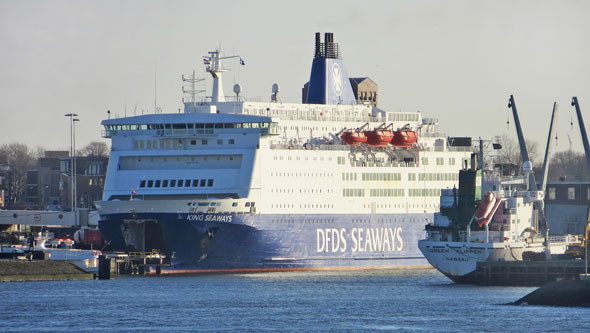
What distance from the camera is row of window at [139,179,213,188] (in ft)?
252

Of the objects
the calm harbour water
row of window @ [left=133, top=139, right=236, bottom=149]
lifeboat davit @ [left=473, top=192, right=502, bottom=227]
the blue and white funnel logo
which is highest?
the blue and white funnel logo

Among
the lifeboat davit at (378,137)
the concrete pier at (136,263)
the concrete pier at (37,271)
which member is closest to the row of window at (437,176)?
the lifeboat davit at (378,137)

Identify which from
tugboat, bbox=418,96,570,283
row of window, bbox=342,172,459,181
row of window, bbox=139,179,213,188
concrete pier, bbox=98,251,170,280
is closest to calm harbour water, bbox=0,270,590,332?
tugboat, bbox=418,96,570,283

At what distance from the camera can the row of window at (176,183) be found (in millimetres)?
76688

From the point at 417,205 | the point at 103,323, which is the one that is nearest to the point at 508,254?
the point at 417,205

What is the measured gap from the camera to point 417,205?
86.8 meters

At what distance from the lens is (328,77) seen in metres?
89.1

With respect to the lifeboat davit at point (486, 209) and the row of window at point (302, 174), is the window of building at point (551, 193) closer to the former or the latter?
the row of window at point (302, 174)

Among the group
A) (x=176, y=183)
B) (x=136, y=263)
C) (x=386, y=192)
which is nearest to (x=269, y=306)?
(x=136, y=263)

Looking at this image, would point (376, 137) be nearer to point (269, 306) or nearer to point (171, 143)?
point (171, 143)

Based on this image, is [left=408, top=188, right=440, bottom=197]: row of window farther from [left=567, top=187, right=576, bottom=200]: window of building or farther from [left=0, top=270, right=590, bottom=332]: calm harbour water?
[left=567, top=187, right=576, bottom=200]: window of building

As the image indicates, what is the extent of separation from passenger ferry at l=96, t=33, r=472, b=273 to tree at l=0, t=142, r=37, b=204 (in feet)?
239

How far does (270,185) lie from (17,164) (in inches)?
3691

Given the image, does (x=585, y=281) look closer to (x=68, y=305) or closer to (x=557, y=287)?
(x=557, y=287)
